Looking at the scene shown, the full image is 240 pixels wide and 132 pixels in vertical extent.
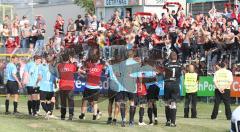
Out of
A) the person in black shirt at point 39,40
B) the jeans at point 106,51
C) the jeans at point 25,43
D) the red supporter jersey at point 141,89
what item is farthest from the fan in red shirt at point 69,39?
the red supporter jersey at point 141,89

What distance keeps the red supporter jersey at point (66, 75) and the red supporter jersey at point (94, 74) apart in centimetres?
54

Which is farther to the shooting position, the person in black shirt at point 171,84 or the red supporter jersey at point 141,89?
the person in black shirt at point 171,84

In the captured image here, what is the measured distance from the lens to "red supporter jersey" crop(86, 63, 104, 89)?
1803 cm

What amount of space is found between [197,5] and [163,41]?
1170 centimetres

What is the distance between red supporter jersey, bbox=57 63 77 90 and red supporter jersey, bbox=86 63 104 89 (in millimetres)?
538

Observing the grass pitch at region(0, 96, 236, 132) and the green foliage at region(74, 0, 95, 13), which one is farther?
the green foliage at region(74, 0, 95, 13)

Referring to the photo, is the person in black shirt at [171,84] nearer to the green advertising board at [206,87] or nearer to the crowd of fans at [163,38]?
the crowd of fans at [163,38]

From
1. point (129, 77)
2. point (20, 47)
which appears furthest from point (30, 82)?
point (20, 47)

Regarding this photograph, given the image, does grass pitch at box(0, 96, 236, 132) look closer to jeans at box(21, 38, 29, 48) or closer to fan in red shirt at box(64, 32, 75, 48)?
fan in red shirt at box(64, 32, 75, 48)

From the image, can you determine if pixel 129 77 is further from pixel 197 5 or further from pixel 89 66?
pixel 197 5

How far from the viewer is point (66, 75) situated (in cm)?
1853

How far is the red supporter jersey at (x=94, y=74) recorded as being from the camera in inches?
710

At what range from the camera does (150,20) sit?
30.1 metres

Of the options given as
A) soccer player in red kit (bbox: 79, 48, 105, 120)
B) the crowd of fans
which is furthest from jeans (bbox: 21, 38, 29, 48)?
soccer player in red kit (bbox: 79, 48, 105, 120)
